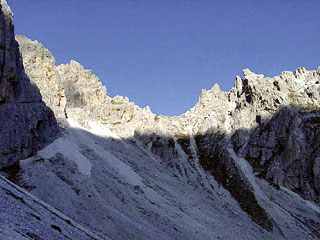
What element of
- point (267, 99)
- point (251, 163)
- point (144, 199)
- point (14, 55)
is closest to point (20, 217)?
point (144, 199)

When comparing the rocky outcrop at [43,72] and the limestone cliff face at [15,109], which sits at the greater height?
the rocky outcrop at [43,72]

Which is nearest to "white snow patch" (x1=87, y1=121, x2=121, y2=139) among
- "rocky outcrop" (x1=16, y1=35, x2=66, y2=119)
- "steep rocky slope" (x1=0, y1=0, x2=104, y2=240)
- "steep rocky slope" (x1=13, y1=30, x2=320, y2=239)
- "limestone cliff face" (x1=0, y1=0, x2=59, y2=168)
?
"steep rocky slope" (x1=13, y1=30, x2=320, y2=239)

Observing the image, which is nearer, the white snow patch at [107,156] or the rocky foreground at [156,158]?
the rocky foreground at [156,158]

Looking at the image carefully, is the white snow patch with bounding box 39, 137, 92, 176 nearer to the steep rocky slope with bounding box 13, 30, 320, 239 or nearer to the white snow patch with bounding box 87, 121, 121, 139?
the steep rocky slope with bounding box 13, 30, 320, 239

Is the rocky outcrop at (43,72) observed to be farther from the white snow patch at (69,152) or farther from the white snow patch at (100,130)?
the white snow patch at (69,152)

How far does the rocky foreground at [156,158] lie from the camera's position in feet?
156

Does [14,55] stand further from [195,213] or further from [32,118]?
[195,213]

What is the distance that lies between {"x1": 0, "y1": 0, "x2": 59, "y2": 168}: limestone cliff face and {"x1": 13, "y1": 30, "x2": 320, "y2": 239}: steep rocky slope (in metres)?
3.07

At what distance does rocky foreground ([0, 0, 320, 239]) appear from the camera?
47.4 metres

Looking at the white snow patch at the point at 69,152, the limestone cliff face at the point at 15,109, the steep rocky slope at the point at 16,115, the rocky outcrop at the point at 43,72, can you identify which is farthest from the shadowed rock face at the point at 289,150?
the limestone cliff face at the point at 15,109

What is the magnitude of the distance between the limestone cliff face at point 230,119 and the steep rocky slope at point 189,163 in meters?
0.38

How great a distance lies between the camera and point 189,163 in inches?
3863

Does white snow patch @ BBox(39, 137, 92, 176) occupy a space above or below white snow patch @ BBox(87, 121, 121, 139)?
below

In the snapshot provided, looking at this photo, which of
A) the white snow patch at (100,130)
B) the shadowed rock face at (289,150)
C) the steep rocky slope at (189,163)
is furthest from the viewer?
the white snow patch at (100,130)
